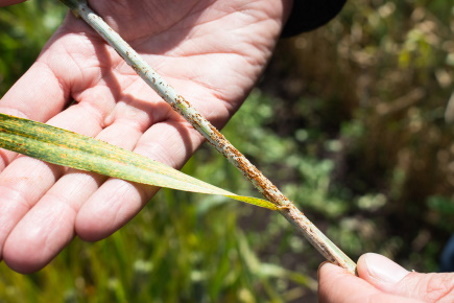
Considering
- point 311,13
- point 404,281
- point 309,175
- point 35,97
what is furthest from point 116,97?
point 309,175

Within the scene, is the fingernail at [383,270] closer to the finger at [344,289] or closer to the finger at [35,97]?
the finger at [344,289]

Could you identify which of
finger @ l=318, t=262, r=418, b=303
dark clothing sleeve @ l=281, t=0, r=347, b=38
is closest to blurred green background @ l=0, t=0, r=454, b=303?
dark clothing sleeve @ l=281, t=0, r=347, b=38

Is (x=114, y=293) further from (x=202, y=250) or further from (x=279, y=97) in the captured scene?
(x=279, y=97)

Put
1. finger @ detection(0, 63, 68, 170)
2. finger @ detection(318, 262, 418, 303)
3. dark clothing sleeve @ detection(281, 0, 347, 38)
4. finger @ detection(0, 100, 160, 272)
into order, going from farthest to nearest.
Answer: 1. dark clothing sleeve @ detection(281, 0, 347, 38)
2. finger @ detection(0, 63, 68, 170)
3. finger @ detection(0, 100, 160, 272)
4. finger @ detection(318, 262, 418, 303)

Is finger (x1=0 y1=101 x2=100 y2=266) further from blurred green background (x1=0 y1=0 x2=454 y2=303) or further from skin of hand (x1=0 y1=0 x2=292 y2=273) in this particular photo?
blurred green background (x1=0 y1=0 x2=454 y2=303)

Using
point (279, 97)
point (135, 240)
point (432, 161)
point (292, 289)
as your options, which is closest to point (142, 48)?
point (135, 240)

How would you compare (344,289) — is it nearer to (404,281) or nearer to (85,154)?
(404,281)

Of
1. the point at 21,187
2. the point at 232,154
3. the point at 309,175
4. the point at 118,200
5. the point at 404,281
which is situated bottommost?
the point at 309,175
